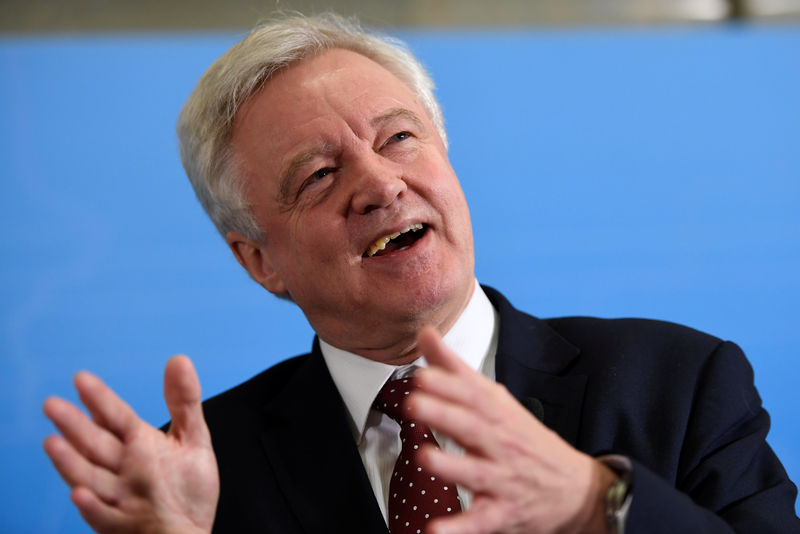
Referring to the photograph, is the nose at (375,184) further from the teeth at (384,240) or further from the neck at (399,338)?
the neck at (399,338)

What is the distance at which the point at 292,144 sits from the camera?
1.55m

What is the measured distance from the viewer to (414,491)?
1350 millimetres

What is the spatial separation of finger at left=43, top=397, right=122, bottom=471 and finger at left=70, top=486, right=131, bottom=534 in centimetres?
4

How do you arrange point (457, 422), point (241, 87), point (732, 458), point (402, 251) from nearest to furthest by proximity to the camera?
point (457, 422), point (732, 458), point (402, 251), point (241, 87)

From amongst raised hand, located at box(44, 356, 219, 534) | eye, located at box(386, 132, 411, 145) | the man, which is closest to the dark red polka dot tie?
the man

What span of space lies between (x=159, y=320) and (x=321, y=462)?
3.67ft

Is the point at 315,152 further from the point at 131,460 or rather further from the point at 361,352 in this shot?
the point at 131,460

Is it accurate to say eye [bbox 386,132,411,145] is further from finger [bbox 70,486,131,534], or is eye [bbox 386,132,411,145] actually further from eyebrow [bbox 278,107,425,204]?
finger [bbox 70,486,131,534]

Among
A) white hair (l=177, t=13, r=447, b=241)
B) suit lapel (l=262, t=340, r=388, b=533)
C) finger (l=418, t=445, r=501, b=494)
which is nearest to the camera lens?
finger (l=418, t=445, r=501, b=494)

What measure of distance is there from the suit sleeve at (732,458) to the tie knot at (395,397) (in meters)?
0.44

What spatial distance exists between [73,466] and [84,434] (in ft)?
0.12

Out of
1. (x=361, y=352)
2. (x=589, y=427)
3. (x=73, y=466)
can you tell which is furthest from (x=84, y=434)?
(x=589, y=427)

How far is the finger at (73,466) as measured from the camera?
0.98 metres

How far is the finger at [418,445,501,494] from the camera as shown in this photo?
0.84 meters
